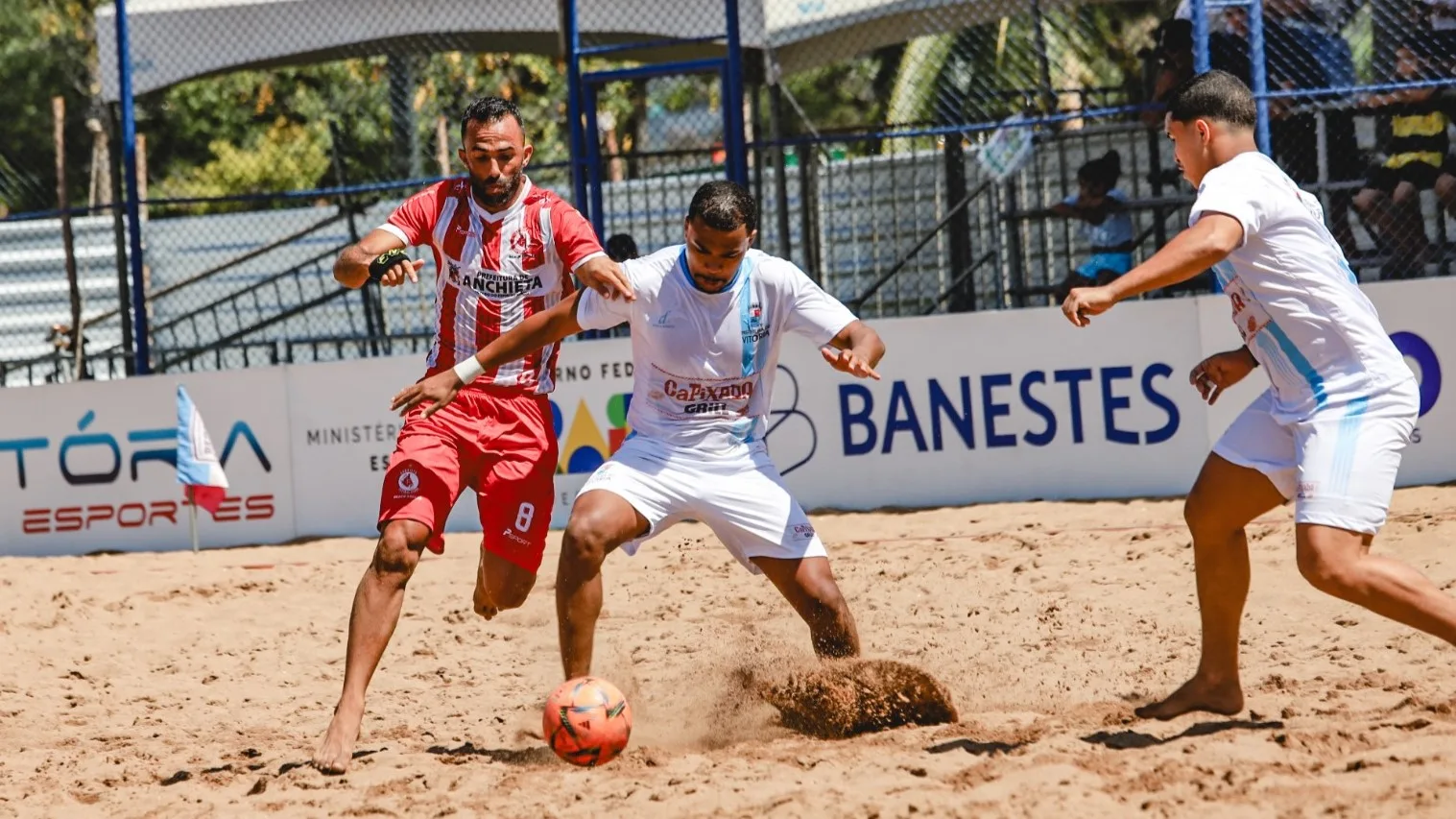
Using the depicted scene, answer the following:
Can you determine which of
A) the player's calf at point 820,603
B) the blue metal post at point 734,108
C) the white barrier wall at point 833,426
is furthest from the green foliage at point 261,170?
the player's calf at point 820,603

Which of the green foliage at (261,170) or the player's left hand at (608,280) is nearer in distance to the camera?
the player's left hand at (608,280)

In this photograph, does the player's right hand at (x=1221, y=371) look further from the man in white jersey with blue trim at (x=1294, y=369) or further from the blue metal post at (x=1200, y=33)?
the blue metal post at (x=1200, y=33)

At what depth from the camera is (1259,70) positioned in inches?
375

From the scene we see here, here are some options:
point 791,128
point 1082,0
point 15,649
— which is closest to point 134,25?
point 15,649

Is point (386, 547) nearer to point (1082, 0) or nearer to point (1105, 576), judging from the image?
point (1105, 576)

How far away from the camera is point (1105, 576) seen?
303 inches

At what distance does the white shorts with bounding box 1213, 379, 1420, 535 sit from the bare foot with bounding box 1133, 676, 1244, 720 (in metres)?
0.70

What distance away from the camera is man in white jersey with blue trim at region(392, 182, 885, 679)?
525 cm

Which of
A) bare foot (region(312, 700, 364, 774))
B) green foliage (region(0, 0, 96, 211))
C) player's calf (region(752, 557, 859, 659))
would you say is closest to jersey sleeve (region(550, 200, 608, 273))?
player's calf (region(752, 557, 859, 659))

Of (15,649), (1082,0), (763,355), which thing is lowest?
(15,649)

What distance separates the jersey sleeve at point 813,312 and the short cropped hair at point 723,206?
0.35m

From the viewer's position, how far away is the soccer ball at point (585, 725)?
482 centimetres

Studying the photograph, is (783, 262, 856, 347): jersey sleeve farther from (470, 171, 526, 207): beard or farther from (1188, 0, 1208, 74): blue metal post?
(1188, 0, 1208, 74): blue metal post

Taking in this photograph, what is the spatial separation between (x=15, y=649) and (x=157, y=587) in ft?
4.76
